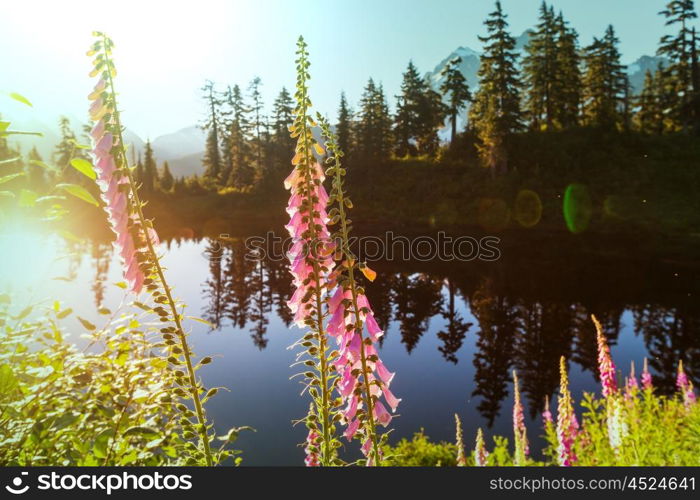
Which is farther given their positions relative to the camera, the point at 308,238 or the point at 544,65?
the point at 544,65

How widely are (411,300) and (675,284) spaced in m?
12.9

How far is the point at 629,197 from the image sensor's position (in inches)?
1328

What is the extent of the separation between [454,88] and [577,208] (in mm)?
21150

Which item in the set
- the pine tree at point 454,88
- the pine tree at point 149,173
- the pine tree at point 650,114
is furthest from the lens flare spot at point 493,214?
the pine tree at point 149,173

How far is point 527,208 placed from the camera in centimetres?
3528

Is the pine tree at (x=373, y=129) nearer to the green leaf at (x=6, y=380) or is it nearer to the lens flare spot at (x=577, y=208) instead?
the lens flare spot at (x=577, y=208)

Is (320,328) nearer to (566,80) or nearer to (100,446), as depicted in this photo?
(100,446)

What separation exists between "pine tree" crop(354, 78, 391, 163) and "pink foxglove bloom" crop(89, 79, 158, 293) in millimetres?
45712

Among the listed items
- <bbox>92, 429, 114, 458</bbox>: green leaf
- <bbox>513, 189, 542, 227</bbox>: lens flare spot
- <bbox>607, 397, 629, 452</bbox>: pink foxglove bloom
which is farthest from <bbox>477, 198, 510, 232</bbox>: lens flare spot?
<bbox>92, 429, 114, 458</bbox>: green leaf

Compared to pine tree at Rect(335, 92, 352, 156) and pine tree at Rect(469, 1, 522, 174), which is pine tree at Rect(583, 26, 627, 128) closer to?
pine tree at Rect(469, 1, 522, 174)

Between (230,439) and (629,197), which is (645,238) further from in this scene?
(230,439)

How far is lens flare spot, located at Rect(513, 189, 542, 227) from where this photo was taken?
34078 millimetres

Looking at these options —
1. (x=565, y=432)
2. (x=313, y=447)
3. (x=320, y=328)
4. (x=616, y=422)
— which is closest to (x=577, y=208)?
(x=565, y=432)
